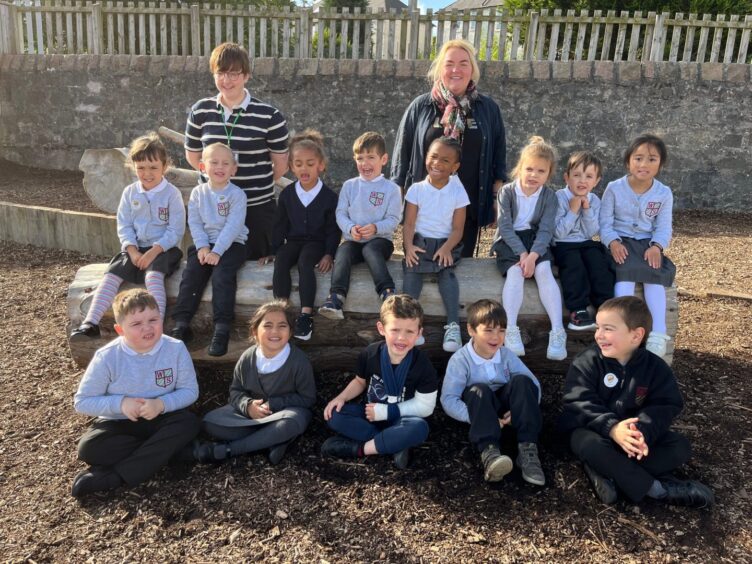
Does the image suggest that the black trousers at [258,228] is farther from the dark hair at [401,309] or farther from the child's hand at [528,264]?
the child's hand at [528,264]

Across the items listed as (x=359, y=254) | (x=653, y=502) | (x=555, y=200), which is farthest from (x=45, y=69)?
(x=653, y=502)

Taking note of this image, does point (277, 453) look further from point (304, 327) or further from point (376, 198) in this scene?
point (376, 198)

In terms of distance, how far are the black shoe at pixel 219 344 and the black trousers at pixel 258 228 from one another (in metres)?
0.68

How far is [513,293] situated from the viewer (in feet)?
11.9

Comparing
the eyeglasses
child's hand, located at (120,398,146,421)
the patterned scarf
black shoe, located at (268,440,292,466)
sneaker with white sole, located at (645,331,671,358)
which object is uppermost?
the eyeglasses

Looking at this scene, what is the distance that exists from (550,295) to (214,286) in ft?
6.36

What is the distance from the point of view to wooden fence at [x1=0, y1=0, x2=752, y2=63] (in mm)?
8695

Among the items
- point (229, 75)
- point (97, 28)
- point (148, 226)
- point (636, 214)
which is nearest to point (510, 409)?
point (636, 214)

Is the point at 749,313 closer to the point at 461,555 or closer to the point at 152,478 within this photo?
the point at 461,555

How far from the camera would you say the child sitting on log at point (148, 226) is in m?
3.71

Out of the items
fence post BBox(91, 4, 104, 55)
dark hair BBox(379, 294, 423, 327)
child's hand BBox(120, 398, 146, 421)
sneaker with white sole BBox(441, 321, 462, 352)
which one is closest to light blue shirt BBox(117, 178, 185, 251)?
child's hand BBox(120, 398, 146, 421)

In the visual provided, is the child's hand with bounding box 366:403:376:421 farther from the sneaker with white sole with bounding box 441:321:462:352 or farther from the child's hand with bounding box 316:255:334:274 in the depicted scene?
the child's hand with bounding box 316:255:334:274

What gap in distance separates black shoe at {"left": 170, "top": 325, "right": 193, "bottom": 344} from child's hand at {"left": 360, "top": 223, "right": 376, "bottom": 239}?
1.15 meters

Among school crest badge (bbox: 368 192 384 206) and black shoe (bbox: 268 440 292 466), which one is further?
school crest badge (bbox: 368 192 384 206)
